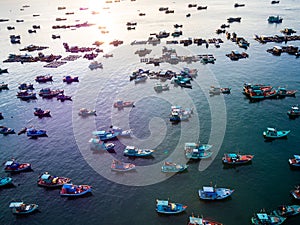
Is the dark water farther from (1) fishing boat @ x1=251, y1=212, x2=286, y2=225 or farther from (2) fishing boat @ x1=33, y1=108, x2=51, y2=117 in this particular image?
(2) fishing boat @ x1=33, y1=108, x2=51, y2=117

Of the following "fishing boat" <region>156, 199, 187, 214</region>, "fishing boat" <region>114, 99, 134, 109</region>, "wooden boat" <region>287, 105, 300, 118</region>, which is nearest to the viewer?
"fishing boat" <region>156, 199, 187, 214</region>

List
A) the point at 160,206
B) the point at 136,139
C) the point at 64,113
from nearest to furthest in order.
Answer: the point at 160,206
the point at 136,139
the point at 64,113

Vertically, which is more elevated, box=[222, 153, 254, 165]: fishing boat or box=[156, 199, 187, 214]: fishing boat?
box=[222, 153, 254, 165]: fishing boat

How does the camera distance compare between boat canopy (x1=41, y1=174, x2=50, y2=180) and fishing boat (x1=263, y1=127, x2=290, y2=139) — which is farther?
fishing boat (x1=263, y1=127, x2=290, y2=139)

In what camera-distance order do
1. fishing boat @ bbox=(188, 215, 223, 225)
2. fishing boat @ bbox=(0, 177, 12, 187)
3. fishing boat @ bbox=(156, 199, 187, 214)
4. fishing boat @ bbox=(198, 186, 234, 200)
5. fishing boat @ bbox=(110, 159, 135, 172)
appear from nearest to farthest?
fishing boat @ bbox=(188, 215, 223, 225) < fishing boat @ bbox=(156, 199, 187, 214) < fishing boat @ bbox=(198, 186, 234, 200) < fishing boat @ bbox=(0, 177, 12, 187) < fishing boat @ bbox=(110, 159, 135, 172)

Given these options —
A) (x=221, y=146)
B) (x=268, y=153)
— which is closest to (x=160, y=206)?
(x=221, y=146)

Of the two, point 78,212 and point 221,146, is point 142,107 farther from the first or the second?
point 78,212

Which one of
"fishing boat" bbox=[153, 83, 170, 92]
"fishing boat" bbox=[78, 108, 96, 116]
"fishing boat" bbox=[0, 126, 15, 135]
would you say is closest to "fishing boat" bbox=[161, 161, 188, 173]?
"fishing boat" bbox=[78, 108, 96, 116]
